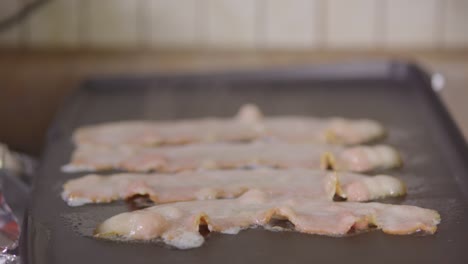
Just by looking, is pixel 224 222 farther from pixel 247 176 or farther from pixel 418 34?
pixel 418 34

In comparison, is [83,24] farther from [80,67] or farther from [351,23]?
[351,23]

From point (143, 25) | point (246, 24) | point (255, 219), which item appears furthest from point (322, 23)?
point (255, 219)

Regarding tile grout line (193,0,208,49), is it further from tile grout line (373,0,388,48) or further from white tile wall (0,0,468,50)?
tile grout line (373,0,388,48)

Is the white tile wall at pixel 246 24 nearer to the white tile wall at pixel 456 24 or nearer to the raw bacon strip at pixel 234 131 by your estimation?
the white tile wall at pixel 456 24

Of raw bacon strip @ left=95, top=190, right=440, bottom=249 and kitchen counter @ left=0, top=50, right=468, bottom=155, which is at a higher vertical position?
kitchen counter @ left=0, top=50, right=468, bottom=155

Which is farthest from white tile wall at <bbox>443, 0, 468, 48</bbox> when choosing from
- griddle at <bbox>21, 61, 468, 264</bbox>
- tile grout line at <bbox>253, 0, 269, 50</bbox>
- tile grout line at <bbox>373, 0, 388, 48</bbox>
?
tile grout line at <bbox>253, 0, 269, 50</bbox>

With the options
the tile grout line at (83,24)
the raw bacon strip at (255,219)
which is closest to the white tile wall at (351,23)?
the tile grout line at (83,24)
